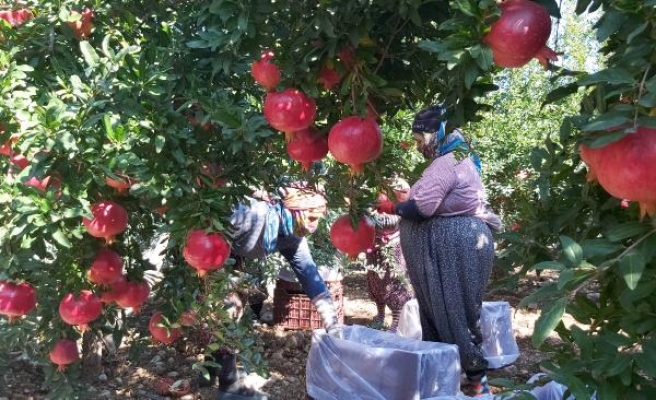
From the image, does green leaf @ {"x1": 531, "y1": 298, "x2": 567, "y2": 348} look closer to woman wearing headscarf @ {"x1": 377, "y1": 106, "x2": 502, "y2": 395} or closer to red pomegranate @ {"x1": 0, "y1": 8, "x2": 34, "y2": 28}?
red pomegranate @ {"x1": 0, "y1": 8, "x2": 34, "y2": 28}

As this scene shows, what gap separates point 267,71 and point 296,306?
347cm

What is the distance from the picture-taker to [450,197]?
2957 mm

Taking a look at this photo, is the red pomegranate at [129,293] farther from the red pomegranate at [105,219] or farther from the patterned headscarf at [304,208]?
the patterned headscarf at [304,208]

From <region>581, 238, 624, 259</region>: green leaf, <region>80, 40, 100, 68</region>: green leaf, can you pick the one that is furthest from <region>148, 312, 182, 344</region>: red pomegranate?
<region>581, 238, 624, 259</region>: green leaf

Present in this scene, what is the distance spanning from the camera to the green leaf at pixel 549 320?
687mm

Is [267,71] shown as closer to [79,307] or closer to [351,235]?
[351,235]

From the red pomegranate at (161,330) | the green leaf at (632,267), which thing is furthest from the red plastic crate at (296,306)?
the green leaf at (632,267)

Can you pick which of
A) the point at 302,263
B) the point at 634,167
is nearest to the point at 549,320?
the point at 634,167

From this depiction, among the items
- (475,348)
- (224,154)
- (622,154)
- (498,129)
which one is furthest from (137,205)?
(498,129)

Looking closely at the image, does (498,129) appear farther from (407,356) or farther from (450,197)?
(407,356)

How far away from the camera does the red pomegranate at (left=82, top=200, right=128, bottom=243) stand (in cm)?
145

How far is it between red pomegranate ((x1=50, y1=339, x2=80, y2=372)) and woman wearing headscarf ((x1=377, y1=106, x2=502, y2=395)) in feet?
4.73

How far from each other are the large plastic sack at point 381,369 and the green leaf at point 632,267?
218cm

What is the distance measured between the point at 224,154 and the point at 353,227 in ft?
1.24
